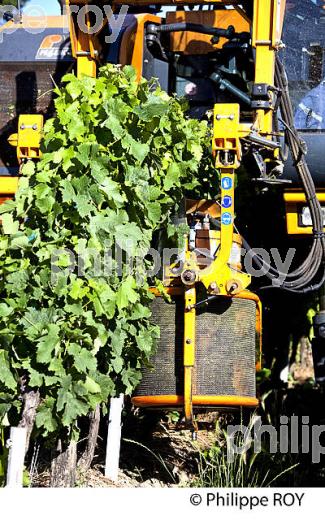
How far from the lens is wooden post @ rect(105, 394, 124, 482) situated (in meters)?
5.79

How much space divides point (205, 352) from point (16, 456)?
3.38ft

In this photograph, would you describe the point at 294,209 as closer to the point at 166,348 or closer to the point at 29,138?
the point at 166,348

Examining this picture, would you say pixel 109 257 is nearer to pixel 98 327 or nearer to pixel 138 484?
pixel 98 327

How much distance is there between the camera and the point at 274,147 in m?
5.60

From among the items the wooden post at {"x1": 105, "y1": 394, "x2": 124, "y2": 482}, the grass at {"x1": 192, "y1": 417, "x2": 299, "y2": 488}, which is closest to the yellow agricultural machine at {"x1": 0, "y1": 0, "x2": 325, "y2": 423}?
the wooden post at {"x1": 105, "y1": 394, "x2": 124, "y2": 482}

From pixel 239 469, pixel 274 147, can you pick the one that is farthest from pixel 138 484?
pixel 274 147

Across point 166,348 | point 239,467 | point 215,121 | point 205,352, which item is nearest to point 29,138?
point 215,121

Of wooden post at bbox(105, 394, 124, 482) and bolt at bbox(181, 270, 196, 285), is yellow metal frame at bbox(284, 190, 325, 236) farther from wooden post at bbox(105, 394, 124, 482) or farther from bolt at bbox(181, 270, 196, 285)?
wooden post at bbox(105, 394, 124, 482)

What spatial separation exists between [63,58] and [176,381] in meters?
2.27

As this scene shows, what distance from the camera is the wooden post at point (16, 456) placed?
15.6ft

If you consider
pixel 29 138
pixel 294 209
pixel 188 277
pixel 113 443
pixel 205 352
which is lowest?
pixel 113 443

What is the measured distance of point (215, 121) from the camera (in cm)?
529

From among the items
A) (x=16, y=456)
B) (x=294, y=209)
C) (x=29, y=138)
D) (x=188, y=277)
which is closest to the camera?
(x=16, y=456)

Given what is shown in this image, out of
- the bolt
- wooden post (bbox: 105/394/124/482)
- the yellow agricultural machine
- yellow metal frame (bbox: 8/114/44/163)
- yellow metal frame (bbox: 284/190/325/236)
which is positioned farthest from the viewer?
yellow metal frame (bbox: 284/190/325/236)
